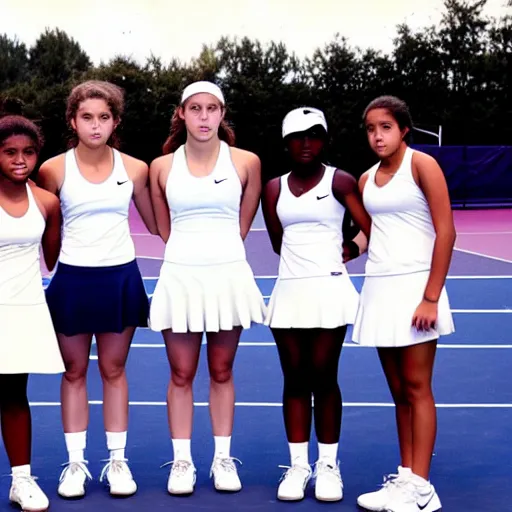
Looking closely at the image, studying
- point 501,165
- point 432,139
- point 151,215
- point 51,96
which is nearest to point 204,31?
point 51,96

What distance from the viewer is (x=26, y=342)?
3.80 m

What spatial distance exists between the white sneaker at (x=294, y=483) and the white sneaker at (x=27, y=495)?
0.96 m

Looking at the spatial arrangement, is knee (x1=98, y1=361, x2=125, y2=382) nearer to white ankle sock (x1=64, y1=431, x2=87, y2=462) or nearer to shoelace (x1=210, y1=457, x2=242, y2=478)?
white ankle sock (x1=64, y1=431, x2=87, y2=462)

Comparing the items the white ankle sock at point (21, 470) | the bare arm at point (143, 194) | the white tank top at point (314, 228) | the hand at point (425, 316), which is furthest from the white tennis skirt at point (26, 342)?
the hand at point (425, 316)

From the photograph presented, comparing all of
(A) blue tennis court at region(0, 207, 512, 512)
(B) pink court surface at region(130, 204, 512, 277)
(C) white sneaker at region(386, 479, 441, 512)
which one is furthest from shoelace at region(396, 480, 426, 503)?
(B) pink court surface at region(130, 204, 512, 277)

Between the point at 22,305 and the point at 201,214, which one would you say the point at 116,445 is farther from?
the point at 201,214

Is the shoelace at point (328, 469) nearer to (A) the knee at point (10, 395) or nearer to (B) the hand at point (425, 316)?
(B) the hand at point (425, 316)

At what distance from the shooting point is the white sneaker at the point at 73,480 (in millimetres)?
4051

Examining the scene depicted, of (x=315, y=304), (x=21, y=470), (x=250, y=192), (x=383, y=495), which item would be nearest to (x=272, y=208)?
(x=250, y=192)

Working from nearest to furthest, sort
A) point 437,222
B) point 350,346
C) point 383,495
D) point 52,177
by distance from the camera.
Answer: point 437,222, point 383,495, point 52,177, point 350,346

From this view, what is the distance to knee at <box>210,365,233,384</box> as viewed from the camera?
421 cm

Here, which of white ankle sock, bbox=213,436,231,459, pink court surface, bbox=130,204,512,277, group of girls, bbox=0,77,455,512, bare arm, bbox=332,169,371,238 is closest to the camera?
group of girls, bbox=0,77,455,512

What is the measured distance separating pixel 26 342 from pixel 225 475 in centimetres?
104

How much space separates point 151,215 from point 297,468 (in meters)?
1.26
